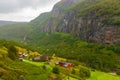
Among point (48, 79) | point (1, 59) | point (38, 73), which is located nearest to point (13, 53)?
point (1, 59)

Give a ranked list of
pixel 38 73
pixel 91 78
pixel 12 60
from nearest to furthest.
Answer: pixel 38 73 → pixel 12 60 → pixel 91 78

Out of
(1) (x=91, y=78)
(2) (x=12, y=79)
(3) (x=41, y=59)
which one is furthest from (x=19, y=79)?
(3) (x=41, y=59)

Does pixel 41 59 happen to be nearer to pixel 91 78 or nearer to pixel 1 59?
pixel 91 78

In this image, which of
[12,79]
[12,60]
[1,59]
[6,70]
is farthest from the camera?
[12,60]

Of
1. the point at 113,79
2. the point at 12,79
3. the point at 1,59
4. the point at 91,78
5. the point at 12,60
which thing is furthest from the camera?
the point at 113,79

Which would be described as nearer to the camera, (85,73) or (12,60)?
(12,60)

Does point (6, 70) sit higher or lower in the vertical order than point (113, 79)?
higher

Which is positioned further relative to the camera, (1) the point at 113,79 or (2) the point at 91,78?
(1) the point at 113,79

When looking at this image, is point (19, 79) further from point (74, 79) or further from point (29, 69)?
point (74, 79)

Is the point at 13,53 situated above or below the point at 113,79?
above
